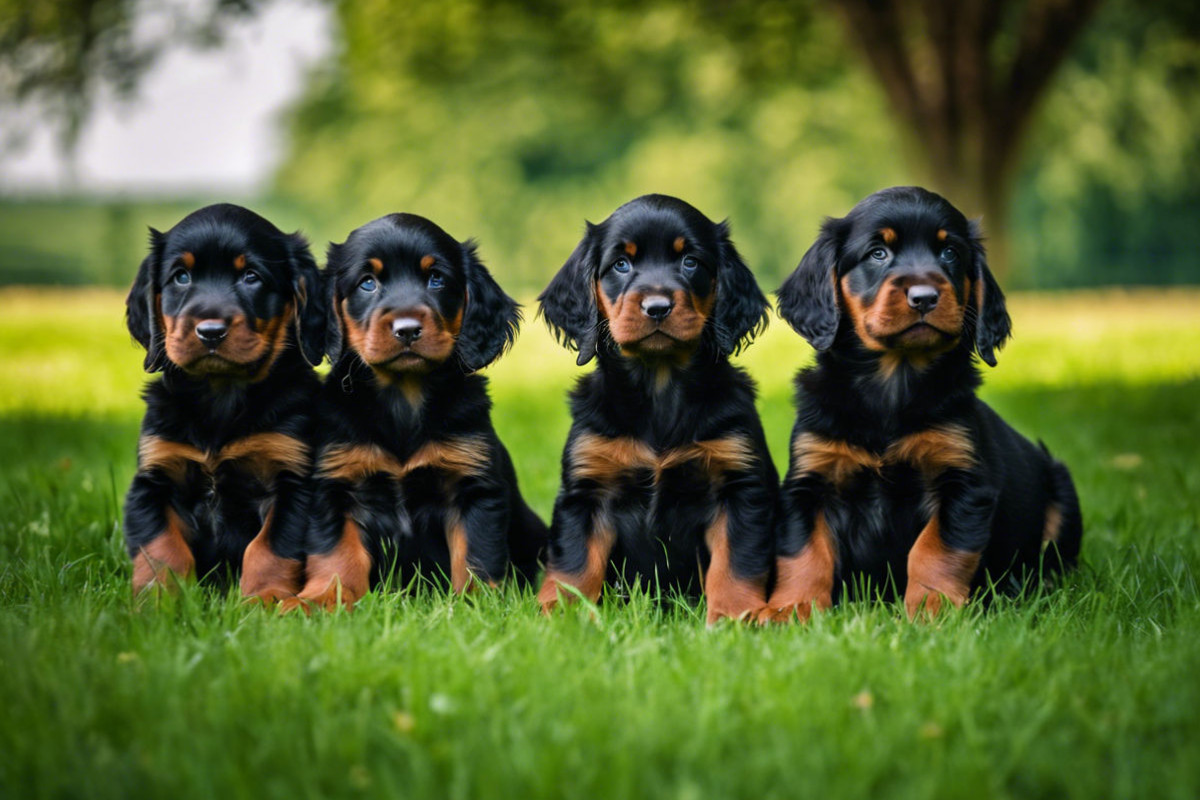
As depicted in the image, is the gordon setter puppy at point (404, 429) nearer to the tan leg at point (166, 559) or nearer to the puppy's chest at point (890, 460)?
the tan leg at point (166, 559)

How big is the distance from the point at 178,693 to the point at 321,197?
33.5m

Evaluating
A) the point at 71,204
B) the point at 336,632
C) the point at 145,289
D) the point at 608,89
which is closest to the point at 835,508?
the point at 336,632

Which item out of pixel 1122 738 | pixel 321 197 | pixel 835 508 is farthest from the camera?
pixel 321 197

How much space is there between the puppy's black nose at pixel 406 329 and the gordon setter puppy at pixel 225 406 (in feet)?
1.30

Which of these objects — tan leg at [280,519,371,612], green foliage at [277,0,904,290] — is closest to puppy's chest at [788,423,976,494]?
tan leg at [280,519,371,612]

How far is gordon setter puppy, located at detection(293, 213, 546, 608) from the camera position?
3.64 metres

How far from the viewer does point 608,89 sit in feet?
63.7

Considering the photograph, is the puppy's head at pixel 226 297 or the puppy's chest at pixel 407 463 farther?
the puppy's chest at pixel 407 463

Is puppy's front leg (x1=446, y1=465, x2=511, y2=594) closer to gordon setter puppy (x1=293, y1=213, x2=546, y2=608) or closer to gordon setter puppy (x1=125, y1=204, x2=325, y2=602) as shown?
gordon setter puppy (x1=293, y1=213, x2=546, y2=608)

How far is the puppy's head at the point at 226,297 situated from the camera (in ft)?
11.6

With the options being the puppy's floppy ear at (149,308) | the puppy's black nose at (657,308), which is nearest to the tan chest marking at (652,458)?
the puppy's black nose at (657,308)

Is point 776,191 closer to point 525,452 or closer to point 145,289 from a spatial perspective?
point 525,452

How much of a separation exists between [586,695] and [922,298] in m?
1.57

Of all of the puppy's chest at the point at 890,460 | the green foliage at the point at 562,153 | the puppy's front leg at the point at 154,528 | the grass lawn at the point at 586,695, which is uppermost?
the green foliage at the point at 562,153
